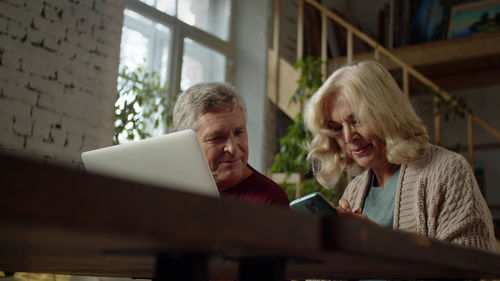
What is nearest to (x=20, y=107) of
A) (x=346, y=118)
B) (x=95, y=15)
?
(x=95, y=15)

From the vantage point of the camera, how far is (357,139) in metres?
1.89

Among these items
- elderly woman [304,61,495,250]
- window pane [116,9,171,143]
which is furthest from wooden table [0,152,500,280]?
window pane [116,9,171,143]

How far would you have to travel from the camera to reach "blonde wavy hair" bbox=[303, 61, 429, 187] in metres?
1.81

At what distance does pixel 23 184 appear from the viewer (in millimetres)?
341

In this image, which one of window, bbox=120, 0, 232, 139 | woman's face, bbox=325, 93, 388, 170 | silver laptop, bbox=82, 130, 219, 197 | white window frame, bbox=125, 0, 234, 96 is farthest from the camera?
white window frame, bbox=125, 0, 234, 96

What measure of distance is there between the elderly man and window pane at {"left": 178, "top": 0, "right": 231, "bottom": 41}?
307cm

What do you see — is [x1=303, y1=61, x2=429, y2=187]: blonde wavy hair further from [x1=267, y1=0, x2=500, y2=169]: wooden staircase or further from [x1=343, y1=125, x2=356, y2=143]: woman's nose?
[x1=267, y1=0, x2=500, y2=169]: wooden staircase

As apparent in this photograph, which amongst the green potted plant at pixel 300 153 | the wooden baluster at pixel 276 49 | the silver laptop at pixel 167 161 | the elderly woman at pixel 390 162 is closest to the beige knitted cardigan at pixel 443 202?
the elderly woman at pixel 390 162

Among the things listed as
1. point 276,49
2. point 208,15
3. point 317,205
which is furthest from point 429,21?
point 317,205

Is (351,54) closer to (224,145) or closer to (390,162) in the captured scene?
(390,162)

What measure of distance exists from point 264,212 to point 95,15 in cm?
333

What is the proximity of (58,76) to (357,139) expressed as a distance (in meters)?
2.05

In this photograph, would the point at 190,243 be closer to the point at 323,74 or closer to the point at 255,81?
the point at 323,74

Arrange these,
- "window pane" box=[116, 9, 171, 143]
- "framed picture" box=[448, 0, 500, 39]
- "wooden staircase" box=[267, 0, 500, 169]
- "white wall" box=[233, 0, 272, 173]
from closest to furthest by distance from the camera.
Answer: "window pane" box=[116, 9, 171, 143] → "wooden staircase" box=[267, 0, 500, 169] → "white wall" box=[233, 0, 272, 173] → "framed picture" box=[448, 0, 500, 39]
